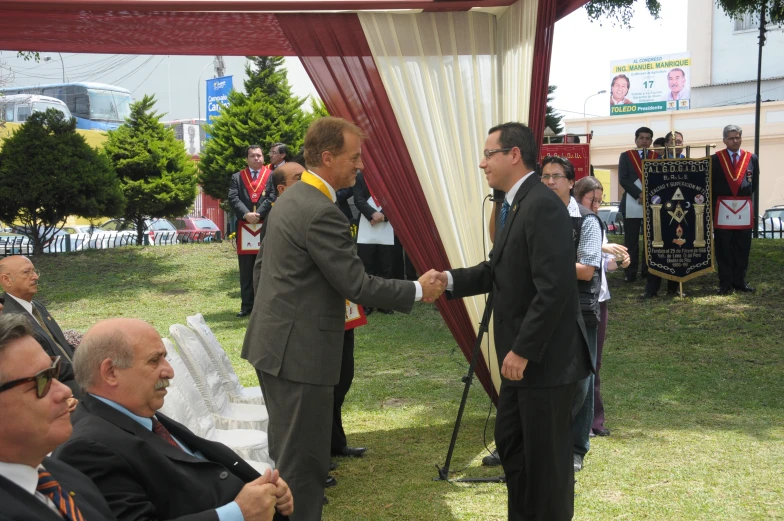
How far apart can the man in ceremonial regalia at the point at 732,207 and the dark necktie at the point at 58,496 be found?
10.9 meters

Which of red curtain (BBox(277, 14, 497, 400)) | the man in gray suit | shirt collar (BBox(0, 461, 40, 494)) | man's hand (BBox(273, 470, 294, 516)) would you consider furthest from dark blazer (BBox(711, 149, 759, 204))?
shirt collar (BBox(0, 461, 40, 494))

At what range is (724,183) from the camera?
38.0 ft

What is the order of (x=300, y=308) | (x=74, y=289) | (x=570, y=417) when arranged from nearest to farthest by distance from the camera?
(x=300, y=308)
(x=570, y=417)
(x=74, y=289)

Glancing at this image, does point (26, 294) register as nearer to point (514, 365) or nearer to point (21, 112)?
point (514, 365)

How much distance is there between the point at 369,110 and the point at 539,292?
7.26 ft

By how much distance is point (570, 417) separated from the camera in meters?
4.10

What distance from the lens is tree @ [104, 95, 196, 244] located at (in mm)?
20844

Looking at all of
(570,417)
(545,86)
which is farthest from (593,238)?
(570,417)

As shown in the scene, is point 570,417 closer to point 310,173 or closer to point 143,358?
point 310,173

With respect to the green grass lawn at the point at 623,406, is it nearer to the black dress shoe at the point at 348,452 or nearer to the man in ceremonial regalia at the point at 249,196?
the black dress shoe at the point at 348,452

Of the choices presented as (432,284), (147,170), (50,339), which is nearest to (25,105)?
(147,170)

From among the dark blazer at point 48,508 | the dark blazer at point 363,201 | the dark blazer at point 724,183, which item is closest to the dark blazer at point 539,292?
the dark blazer at point 48,508

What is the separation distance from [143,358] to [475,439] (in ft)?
12.5

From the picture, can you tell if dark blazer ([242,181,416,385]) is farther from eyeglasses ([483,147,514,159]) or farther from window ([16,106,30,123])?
window ([16,106,30,123])
